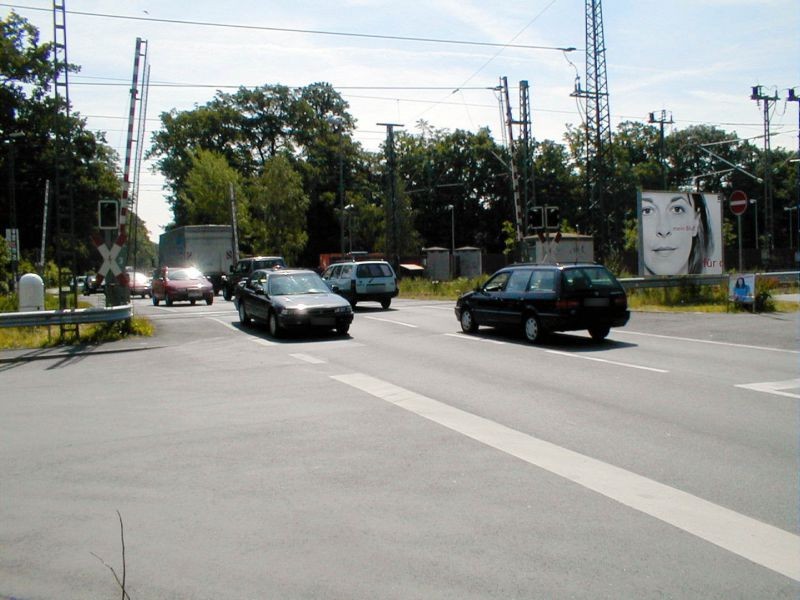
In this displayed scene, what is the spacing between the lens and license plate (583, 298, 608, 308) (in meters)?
15.5

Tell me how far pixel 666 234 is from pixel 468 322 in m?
11.8

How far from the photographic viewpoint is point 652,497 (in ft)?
18.6

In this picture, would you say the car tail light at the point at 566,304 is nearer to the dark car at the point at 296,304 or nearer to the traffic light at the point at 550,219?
the dark car at the point at 296,304

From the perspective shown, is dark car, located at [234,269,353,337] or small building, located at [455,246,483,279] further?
small building, located at [455,246,483,279]

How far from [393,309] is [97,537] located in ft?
74.2

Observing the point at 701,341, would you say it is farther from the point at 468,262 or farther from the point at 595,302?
the point at 468,262

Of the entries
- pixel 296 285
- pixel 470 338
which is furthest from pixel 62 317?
pixel 470 338

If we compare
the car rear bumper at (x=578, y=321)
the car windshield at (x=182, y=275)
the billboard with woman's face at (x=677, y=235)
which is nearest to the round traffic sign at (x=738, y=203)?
the billboard with woman's face at (x=677, y=235)

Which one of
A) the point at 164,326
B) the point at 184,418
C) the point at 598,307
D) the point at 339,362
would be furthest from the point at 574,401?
the point at 164,326

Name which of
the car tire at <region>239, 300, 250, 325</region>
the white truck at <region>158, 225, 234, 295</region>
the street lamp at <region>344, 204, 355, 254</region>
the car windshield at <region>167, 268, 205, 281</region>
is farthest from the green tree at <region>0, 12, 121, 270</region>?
the car tire at <region>239, 300, 250, 325</region>

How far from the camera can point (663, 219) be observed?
88.9 feet

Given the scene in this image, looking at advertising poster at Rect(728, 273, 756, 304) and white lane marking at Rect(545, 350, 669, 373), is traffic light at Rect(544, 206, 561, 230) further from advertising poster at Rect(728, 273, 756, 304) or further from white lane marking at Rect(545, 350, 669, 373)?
white lane marking at Rect(545, 350, 669, 373)

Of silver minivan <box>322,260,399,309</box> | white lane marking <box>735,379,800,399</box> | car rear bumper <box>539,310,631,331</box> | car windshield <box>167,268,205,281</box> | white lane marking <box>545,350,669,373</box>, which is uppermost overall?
car windshield <box>167,268,205,281</box>

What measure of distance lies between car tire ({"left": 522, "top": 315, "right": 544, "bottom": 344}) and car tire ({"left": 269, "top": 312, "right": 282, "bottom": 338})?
5.74 meters
